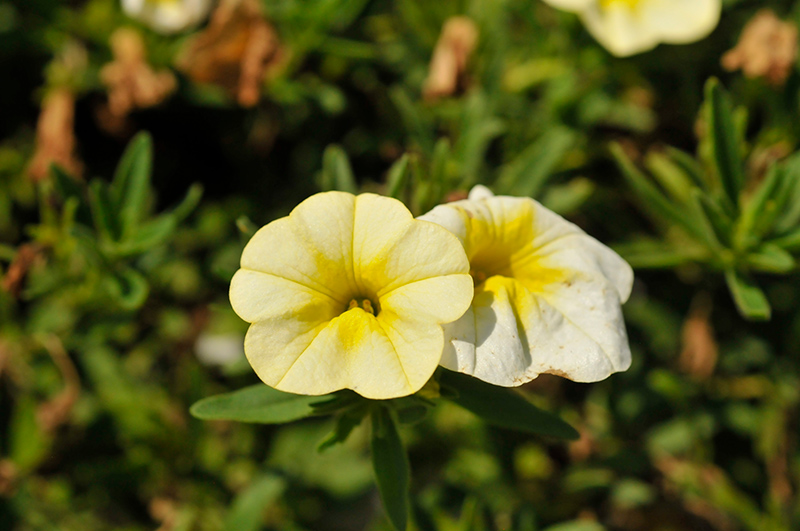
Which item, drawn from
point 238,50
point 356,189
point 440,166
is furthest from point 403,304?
point 238,50

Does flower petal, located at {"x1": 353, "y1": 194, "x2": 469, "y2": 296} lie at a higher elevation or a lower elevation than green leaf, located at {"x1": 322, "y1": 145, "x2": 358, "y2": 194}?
higher

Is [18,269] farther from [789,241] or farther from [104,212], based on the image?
[789,241]

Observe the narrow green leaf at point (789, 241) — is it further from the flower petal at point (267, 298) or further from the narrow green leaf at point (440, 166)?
the flower petal at point (267, 298)

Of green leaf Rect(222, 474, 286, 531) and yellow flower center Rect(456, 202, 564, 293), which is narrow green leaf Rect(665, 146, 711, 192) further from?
green leaf Rect(222, 474, 286, 531)

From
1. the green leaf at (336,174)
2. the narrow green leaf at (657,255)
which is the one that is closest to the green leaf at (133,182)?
the green leaf at (336,174)

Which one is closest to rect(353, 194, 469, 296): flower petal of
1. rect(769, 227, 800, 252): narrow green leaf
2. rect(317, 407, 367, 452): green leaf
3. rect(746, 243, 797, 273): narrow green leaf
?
rect(317, 407, 367, 452): green leaf

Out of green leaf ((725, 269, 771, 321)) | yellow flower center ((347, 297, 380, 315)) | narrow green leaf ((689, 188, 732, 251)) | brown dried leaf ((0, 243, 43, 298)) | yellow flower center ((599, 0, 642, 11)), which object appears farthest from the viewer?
yellow flower center ((599, 0, 642, 11))

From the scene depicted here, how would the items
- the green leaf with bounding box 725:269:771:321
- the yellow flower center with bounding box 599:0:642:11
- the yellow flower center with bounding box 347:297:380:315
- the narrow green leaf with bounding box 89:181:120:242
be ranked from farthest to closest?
the yellow flower center with bounding box 599:0:642:11 → the narrow green leaf with bounding box 89:181:120:242 → the green leaf with bounding box 725:269:771:321 → the yellow flower center with bounding box 347:297:380:315

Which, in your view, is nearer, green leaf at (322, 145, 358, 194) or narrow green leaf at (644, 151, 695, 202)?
green leaf at (322, 145, 358, 194)
